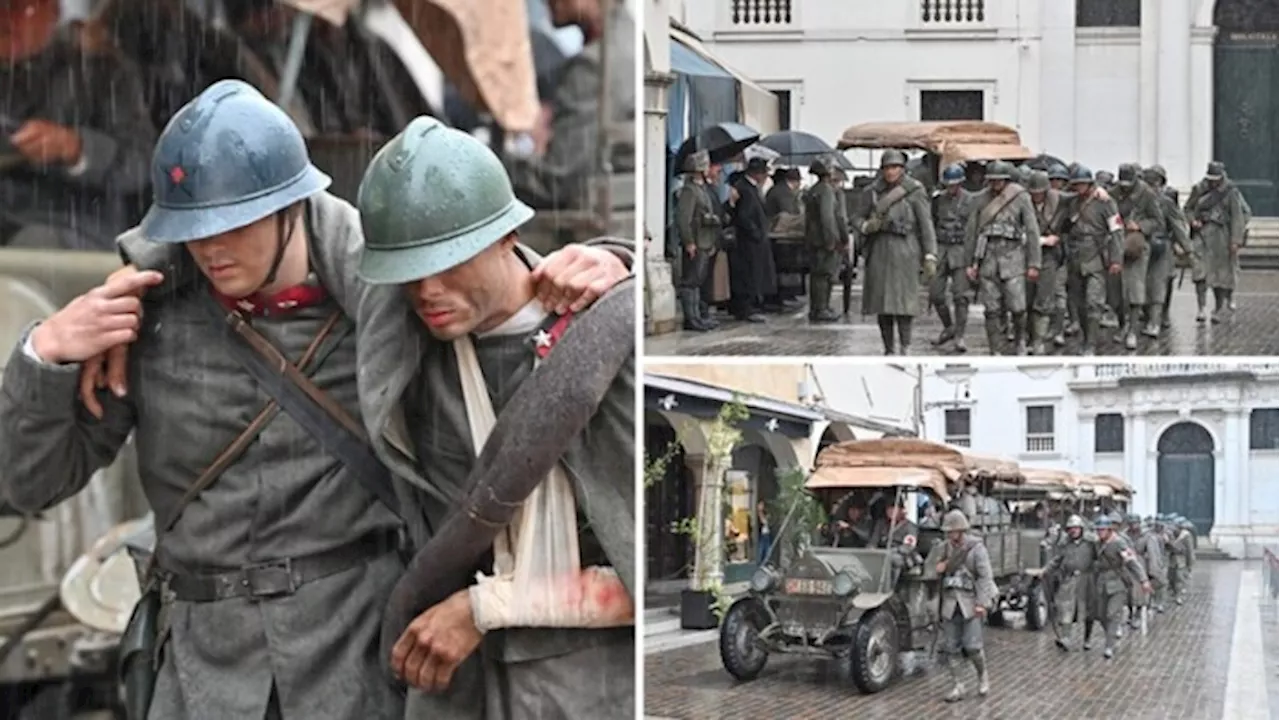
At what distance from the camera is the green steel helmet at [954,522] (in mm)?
3802

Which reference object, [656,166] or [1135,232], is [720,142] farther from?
[1135,232]

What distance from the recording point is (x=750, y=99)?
12.0 ft

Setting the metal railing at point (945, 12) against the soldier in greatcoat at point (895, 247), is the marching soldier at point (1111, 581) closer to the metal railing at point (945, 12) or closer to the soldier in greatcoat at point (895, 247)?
the soldier in greatcoat at point (895, 247)

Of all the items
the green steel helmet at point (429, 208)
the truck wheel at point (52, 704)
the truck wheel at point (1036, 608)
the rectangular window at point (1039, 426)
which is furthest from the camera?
the truck wheel at point (1036, 608)

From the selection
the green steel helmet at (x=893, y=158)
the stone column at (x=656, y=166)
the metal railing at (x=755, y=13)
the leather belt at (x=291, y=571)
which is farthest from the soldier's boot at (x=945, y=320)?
the leather belt at (x=291, y=571)

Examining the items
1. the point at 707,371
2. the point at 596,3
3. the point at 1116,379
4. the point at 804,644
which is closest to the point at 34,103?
the point at 596,3

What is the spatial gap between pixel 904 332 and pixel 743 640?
784 mm

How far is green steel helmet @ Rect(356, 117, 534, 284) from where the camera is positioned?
302 cm

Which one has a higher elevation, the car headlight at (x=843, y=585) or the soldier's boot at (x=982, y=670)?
the car headlight at (x=843, y=585)

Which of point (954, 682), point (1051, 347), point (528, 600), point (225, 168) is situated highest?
point (225, 168)

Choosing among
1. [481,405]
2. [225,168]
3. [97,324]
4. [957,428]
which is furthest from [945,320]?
[97,324]

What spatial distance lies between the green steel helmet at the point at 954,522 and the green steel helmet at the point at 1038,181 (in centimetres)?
79

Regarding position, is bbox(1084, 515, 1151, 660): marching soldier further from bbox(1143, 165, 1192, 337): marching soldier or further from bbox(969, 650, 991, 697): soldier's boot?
bbox(1143, 165, 1192, 337): marching soldier

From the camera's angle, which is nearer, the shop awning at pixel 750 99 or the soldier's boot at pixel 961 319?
the shop awning at pixel 750 99
